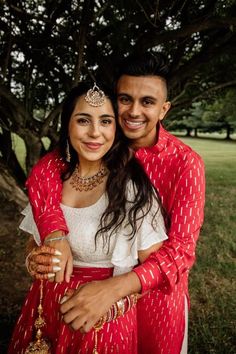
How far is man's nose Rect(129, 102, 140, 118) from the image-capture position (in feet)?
7.66

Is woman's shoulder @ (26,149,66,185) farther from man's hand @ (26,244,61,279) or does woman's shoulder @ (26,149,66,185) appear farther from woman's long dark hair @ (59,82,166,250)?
man's hand @ (26,244,61,279)

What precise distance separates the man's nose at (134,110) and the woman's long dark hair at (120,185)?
0.19 m

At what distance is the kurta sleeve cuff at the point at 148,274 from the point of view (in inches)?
64.2

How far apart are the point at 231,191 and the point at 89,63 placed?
6.59 meters

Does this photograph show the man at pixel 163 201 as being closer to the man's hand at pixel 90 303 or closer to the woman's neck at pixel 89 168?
the man's hand at pixel 90 303

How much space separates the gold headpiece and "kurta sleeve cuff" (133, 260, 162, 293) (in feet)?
2.75

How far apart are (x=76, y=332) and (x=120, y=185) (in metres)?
0.76

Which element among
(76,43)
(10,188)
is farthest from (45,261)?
(10,188)

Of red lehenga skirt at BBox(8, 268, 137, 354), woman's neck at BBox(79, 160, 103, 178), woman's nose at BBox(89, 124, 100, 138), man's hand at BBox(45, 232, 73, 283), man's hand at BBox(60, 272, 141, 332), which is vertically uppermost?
woman's nose at BBox(89, 124, 100, 138)

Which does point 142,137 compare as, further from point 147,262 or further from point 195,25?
point 195,25

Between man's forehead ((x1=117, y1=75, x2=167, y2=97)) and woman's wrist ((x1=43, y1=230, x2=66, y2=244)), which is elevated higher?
man's forehead ((x1=117, y1=75, x2=167, y2=97))

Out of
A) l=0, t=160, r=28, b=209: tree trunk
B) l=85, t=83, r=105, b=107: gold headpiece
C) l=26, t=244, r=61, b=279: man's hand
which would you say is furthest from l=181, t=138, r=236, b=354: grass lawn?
l=0, t=160, r=28, b=209: tree trunk

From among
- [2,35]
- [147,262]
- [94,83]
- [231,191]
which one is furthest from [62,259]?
[231,191]

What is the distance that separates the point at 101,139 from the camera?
6.45 ft
